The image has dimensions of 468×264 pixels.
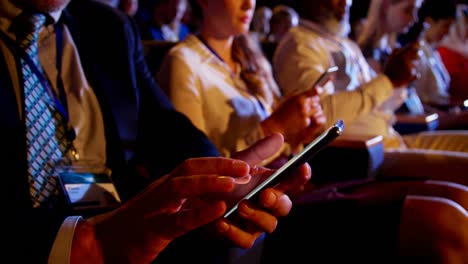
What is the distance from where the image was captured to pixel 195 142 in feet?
3.90

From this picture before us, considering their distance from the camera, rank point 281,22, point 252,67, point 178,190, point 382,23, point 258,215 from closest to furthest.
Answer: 1. point 178,190
2. point 258,215
3. point 252,67
4. point 382,23
5. point 281,22

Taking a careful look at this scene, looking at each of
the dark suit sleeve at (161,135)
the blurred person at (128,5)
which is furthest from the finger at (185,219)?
the blurred person at (128,5)

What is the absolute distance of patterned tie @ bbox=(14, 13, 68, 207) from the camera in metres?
0.96

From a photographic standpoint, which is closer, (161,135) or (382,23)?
(161,135)

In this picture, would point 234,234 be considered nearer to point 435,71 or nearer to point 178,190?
point 178,190

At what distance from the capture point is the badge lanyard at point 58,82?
0.97m

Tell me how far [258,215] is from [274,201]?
36 millimetres

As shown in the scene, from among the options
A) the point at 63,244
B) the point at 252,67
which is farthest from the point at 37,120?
the point at 252,67

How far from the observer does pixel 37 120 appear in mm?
971

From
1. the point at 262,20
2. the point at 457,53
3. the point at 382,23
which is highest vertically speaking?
the point at 382,23

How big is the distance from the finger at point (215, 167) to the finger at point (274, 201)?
0.27 ft

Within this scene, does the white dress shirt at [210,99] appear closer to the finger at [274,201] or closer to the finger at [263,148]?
the finger at [263,148]

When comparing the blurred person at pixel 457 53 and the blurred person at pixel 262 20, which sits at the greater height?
the blurred person at pixel 262 20

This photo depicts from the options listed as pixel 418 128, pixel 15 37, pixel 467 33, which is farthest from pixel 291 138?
pixel 467 33
